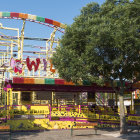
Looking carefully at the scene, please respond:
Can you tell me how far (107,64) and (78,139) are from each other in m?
5.33

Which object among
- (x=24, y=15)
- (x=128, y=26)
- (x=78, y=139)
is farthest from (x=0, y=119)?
(x=24, y=15)

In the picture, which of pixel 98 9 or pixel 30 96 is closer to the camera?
pixel 98 9

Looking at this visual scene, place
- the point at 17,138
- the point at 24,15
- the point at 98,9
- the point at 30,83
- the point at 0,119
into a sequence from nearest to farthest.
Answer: the point at 17,138, the point at 0,119, the point at 98,9, the point at 30,83, the point at 24,15

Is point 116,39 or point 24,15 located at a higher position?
point 24,15

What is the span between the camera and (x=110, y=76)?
51.5 feet

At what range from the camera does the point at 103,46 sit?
1408cm

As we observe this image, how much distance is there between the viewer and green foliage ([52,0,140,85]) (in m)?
13.7

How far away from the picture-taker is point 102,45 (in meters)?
14.1

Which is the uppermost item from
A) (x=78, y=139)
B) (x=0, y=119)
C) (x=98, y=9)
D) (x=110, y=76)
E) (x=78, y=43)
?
(x=98, y=9)

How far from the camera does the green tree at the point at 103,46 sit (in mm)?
Answer: 13688

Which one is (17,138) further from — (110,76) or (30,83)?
(110,76)

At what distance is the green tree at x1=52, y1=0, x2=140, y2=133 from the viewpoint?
13.7m

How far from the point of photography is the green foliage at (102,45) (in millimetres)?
13673

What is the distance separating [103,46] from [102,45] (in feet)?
0.30
